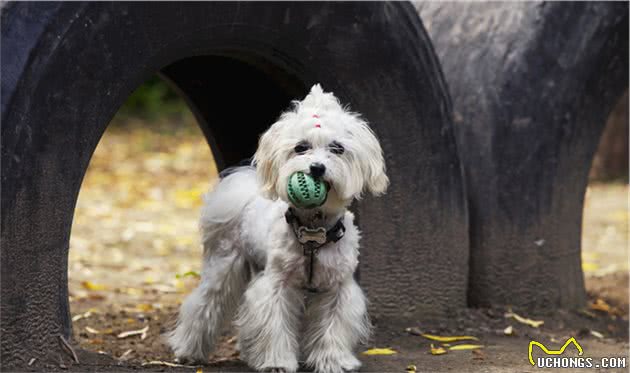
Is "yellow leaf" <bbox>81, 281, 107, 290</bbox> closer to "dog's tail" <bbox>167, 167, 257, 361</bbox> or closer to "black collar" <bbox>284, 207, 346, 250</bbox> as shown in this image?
"dog's tail" <bbox>167, 167, 257, 361</bbox>

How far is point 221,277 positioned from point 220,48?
113cm

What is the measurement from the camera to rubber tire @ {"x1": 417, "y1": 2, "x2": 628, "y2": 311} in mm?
6684

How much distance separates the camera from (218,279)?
5316 millimetres

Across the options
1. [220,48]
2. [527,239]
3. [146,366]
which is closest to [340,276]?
[146,366]

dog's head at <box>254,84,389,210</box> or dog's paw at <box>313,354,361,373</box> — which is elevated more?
dog's head at <box>254,84,389,210</box>

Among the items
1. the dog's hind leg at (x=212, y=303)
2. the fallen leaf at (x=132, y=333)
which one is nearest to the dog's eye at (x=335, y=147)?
the dog's hind leg at (x=212, y=303)

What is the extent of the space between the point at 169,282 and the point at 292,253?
12.1ft

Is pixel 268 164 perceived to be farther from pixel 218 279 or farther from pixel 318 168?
pixel 218 279

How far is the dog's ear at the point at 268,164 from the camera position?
4.66 meters

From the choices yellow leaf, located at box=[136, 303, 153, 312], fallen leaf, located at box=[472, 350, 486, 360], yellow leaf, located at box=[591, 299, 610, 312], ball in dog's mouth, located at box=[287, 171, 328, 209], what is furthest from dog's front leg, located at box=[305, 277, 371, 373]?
yellow leaf, located at box=[591, 299, 610, 312]

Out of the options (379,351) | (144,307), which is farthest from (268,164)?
(144,307)

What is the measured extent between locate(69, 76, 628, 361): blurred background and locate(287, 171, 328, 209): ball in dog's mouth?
5.36ft

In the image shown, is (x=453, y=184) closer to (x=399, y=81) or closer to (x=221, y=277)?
(x=399, y=81)

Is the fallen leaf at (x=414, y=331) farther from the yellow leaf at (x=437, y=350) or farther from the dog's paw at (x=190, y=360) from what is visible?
the dog's paw at (x=190, y=360)
